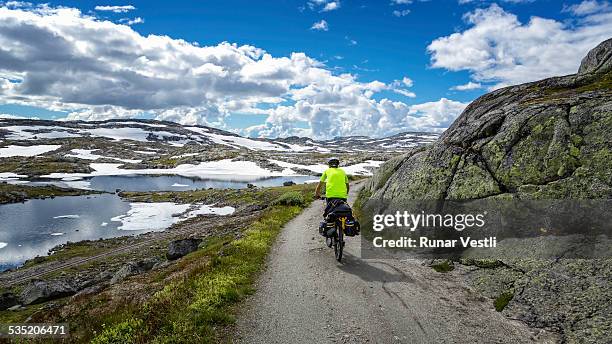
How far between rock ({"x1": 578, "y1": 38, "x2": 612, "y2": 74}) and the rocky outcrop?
0.22 feet

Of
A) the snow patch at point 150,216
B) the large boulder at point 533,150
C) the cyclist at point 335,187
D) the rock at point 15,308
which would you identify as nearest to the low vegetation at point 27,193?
the snow patch at point 150,216

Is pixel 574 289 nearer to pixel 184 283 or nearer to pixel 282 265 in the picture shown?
pixel 282 265

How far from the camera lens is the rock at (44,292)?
96.1ft

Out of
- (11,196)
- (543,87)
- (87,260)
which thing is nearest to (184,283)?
(543,87)

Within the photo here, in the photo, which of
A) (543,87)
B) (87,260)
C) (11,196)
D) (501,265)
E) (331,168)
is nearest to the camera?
(501,265)

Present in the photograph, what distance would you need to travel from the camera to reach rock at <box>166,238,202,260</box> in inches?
1289

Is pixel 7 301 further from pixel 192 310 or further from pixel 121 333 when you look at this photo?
pixel 192 310

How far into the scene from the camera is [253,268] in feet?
48.3

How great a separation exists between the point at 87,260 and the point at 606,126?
162 feet

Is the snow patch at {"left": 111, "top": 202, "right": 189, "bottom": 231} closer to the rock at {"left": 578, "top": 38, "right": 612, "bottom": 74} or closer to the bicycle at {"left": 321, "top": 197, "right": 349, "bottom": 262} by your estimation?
the bicycle at {"left": 321, "top": 197, "right": 349, "bottom": 262}

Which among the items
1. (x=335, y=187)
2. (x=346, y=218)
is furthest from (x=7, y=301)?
(x=346, y=218)

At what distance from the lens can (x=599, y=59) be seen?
2041cm

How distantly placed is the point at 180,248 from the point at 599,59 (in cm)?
3377

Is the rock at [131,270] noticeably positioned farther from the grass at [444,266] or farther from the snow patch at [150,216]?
the snow patch at [150,216]
